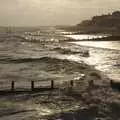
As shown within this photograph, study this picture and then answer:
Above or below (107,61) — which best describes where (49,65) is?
below

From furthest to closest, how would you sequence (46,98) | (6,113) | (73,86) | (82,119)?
(73,86)
(46,98)
(6,113)
(82,119)

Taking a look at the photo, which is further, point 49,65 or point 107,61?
point 107,61

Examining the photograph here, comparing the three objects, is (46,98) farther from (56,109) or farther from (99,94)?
(99,94)

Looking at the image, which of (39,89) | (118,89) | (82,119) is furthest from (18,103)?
(118,89)

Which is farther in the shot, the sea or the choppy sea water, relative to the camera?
the choppy sea water

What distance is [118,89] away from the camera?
29.5m

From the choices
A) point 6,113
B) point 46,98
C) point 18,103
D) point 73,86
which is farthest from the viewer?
point 73,86

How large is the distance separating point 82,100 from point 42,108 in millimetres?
4662

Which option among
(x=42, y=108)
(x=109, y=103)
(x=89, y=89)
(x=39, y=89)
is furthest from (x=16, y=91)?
(x=109, y=103)

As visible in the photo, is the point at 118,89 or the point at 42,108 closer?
the point at 42,108

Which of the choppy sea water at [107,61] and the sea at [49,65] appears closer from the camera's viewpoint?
the sea at [49,65]

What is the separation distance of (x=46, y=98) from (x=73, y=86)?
5.54 m

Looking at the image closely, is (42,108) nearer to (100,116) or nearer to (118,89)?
(100,116)

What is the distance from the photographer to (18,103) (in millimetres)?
24875
